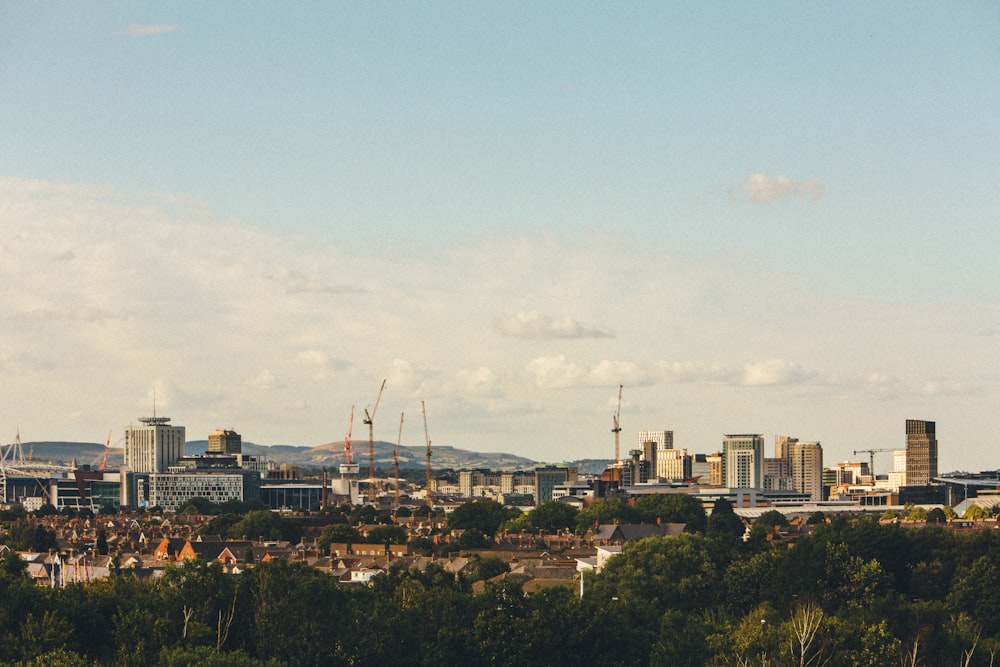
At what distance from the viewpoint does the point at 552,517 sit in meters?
176

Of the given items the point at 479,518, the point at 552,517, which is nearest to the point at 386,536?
the point at 479,518

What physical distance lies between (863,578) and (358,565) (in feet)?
141

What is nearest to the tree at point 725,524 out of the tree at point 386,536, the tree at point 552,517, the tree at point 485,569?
the tree at point 552,517

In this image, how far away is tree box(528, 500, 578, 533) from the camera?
17375cm

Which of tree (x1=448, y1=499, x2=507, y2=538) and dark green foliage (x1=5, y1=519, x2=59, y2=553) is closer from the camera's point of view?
dark green foliage (x1=5, y1=519, x2=59, y2=553)

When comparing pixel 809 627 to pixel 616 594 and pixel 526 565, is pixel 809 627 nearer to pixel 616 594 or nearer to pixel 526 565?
pixel 616 594

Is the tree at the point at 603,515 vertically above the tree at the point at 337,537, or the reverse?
the tree at the point at 603,515

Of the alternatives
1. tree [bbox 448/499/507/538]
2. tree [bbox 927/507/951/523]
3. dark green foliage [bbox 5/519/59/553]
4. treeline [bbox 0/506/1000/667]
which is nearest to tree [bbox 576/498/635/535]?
tree [bbox 448/499/507/538]

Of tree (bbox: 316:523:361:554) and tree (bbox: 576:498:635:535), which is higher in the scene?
tree (bbox: 576:498:635:535)

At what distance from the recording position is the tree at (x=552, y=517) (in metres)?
174

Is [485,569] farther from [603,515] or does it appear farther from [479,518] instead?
[603,515]

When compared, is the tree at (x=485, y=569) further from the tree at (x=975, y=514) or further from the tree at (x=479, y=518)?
the tree at (x=975, y=514)

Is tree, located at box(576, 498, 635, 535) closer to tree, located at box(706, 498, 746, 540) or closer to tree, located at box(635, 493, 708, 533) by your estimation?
tree, located at box(635, 493, 708, 533)

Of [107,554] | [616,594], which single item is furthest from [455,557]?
[616,594]
